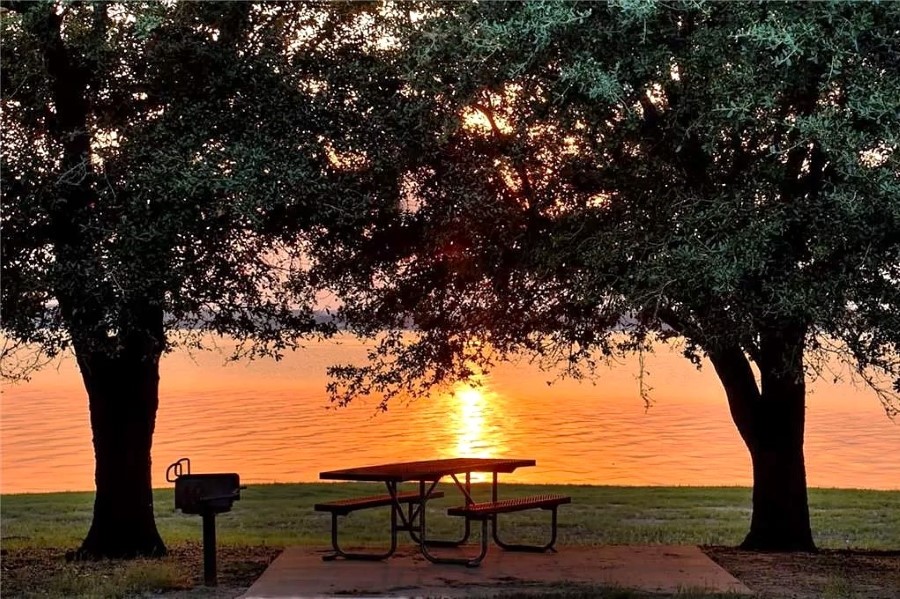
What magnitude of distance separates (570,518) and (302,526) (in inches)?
153

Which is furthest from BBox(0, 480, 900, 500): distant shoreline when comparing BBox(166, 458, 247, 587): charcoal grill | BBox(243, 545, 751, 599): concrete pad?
BBox(166, 458, 247, 587): charcoal grill

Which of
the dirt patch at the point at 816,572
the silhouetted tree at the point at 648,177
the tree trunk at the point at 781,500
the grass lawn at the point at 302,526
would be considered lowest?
the dirt patch at the point at 816,572

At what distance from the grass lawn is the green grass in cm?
2

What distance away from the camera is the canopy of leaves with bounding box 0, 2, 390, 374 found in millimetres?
9352

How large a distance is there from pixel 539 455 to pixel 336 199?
807 inches

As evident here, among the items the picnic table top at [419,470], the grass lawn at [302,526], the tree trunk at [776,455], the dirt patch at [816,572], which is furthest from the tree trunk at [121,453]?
the tree trunk at [776,455]

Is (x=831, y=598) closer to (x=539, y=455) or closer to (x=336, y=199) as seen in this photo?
(x=336, y=199)

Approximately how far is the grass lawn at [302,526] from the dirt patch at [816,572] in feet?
5.45

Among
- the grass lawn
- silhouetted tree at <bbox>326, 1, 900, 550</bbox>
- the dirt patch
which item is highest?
silhouetted tree at <bbox>326, 1, 900, 550</bbox>

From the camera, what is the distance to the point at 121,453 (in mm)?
12586

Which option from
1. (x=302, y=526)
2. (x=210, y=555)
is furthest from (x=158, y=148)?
(x=302, y=526)

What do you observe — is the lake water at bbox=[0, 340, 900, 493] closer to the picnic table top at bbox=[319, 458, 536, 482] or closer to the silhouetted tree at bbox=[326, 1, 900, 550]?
the picnic table top at bbox=[319, 458, 536, 482]

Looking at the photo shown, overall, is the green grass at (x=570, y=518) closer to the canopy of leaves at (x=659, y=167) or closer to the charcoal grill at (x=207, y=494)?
the charcoal grill at (x=207, y=494)

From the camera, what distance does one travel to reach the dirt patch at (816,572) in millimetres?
10336
